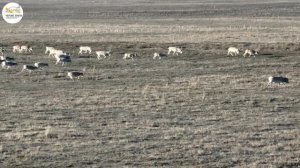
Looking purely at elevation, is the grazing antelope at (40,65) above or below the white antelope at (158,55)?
above

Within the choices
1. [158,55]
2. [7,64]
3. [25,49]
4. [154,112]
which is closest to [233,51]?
[158,55]

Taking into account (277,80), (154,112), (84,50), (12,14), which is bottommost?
(154,112)

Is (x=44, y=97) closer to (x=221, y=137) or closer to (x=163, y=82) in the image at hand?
(x=163, y=82)

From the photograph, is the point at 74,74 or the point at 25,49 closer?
the point at 74,74

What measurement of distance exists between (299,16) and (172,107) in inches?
2933

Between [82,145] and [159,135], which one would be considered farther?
[159,135]

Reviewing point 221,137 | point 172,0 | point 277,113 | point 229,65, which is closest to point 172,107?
point 277,113

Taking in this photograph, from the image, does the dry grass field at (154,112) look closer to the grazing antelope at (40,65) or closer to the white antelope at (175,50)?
the grazing antelope at (40,65)

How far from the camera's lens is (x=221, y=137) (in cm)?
1906

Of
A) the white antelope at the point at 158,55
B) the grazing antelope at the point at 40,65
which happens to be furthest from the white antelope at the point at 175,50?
the grazing antelope at the point at 40,65

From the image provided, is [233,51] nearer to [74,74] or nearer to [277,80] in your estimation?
[277,80]

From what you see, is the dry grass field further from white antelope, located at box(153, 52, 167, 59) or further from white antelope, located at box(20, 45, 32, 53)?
white antelope, located at box(153, 52, 167, 59)

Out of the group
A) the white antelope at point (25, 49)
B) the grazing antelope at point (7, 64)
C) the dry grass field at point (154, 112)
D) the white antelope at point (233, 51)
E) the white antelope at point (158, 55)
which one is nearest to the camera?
the dry grass field at point (154, 112)

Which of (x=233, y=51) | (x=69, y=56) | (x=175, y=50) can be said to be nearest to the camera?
(x=69, y=56)
